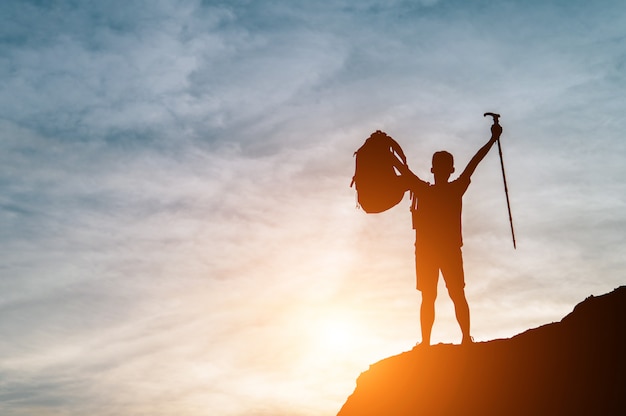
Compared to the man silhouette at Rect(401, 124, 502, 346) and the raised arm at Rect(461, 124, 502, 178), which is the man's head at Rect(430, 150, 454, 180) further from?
the raised arm at Rect(461, 124, 502, 178)

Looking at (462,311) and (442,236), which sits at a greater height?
(442,236)

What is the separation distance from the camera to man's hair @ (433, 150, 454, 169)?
444 inches

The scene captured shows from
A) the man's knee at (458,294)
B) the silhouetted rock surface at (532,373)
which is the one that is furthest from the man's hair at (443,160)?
the silhouetted rock surface at (532,373)

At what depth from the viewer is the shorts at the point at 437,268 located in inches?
432

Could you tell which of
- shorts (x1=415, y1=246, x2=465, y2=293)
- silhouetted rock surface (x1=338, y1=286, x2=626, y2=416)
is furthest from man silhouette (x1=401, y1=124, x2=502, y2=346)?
silhouetted rock surface (x1=338, y1=286, x2=626, y2=416)

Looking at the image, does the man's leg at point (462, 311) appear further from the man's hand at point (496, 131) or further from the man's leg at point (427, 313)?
the man's hand at point (496, 131)

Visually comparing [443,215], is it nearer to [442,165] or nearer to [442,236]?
[442,236]

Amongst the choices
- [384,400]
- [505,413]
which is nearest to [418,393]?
[384,400]

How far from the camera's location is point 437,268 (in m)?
11.3

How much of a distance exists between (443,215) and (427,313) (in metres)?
1.75

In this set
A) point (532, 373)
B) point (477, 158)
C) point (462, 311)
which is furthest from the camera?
point (477, 158)

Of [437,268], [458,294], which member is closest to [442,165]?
[437,268]

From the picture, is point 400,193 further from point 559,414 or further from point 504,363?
point 559,414

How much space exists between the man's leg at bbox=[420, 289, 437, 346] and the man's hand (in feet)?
9.48
